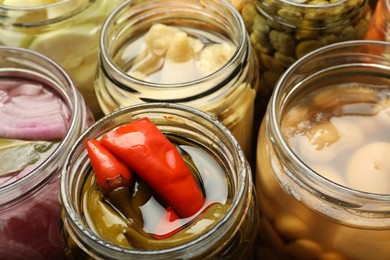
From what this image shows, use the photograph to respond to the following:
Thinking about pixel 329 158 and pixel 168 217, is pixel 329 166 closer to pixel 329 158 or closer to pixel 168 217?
pixel 329 158

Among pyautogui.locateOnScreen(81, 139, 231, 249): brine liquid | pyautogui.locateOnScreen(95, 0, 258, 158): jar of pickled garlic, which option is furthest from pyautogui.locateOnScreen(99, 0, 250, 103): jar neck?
pyautogui.locateOnScreen(81, 139, 231, 249): brine liquid

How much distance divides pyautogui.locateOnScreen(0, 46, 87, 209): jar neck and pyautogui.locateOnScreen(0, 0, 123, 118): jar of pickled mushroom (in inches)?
1.7

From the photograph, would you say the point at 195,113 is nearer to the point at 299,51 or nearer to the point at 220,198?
the point at 220,198

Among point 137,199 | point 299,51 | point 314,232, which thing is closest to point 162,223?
point 137,199

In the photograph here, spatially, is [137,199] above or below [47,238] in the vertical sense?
above

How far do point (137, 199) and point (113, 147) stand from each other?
0.16ft

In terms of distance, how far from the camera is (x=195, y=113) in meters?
0.52

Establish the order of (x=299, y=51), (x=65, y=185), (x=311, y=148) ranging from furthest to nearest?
(x=299, y=51)
(x=311, y=148)
(x=65, y=185)

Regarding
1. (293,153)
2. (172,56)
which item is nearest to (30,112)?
(172,56)

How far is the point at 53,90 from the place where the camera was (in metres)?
0.67

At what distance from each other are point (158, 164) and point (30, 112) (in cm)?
22

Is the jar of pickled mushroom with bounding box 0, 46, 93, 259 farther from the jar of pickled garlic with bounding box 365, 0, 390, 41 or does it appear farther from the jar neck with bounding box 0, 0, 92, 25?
the jar of pickled garlic with bounding box 365, 0, 390, 41

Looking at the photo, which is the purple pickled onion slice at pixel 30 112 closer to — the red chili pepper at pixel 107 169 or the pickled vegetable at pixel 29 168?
the pickled vegetable at pixel 29 168

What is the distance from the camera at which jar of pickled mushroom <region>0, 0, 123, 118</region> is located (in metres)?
0.68
